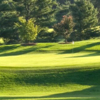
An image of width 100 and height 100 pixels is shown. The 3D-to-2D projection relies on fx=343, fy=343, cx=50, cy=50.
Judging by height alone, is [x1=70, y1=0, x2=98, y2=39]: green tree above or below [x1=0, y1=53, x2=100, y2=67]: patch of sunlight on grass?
above

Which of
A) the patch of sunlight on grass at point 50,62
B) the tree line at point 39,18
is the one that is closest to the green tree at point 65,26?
the tree line at point 39,18

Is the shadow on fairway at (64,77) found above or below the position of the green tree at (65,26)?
below

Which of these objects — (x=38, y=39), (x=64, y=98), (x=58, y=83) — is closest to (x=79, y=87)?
(x=58, y=83)

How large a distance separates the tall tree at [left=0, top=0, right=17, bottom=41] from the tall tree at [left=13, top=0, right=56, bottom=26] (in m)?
1.44

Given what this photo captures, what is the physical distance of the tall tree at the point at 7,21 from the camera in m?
51.9

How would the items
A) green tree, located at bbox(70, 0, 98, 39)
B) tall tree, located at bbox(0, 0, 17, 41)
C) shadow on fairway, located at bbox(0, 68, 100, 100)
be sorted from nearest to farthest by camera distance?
shadow on fairway, located at bbox(0, 68, 100, 100) → tall tree, located at bbox(0, 0, 17, 41) → green tree, located at bbox(70, 0, 98, 39)

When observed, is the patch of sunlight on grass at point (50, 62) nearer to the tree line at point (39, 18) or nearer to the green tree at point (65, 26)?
the green tree at point (65, 26)

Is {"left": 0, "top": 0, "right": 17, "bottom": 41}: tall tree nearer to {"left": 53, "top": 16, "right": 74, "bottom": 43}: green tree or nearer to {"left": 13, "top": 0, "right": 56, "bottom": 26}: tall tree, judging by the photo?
{"left": 13, "top": 0, "right": 56, "bottom": 26}: tall tree

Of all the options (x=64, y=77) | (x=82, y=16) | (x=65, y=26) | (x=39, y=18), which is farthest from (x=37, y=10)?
(x=64, y=77)

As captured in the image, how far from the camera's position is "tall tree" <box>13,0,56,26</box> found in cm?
5334

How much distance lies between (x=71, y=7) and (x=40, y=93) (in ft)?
137

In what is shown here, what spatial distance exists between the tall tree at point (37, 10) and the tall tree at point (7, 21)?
1444 mm

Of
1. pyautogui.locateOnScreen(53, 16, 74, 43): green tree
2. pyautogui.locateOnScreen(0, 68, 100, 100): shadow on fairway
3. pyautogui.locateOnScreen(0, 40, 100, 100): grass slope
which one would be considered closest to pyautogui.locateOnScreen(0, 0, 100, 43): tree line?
pyautogui.locateOnScreen(53, 16, 74, 43): green tree

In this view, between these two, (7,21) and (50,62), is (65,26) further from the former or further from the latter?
(7,21)
